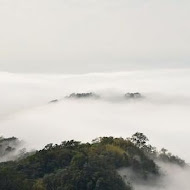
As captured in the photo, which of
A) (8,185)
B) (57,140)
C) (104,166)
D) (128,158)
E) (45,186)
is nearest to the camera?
(8,185)

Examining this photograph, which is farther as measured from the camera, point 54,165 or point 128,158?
point 128,158

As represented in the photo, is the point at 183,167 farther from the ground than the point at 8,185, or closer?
closer

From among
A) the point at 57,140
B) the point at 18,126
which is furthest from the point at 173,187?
the point at 18,126

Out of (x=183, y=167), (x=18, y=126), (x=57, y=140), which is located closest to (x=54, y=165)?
(x=183, y=167)

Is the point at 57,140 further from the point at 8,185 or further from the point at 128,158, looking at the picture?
the point at 8,185

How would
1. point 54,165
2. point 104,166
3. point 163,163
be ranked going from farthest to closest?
point 163,163 → point 54,165 → point 104,166

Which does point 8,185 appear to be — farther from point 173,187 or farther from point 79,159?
point 173,187
